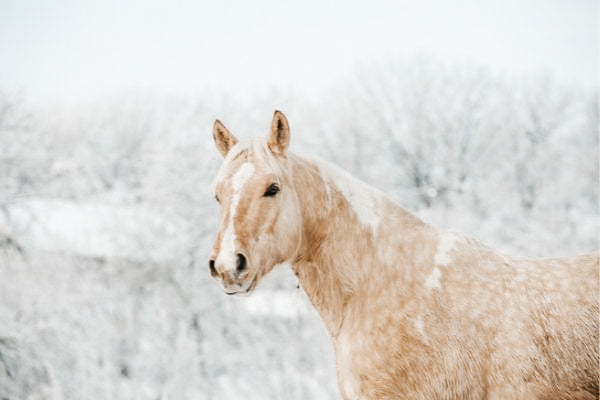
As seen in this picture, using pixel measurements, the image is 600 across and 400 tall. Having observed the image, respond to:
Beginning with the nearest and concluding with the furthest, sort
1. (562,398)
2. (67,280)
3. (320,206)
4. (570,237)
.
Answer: (562,398), (320,206), (67,280), (570,237)

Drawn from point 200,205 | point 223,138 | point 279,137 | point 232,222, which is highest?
point 279,137

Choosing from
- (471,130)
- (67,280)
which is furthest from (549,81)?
(67,280)

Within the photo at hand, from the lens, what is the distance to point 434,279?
2.86 m

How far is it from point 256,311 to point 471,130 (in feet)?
52.3

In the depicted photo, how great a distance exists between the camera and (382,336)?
8.89 feet

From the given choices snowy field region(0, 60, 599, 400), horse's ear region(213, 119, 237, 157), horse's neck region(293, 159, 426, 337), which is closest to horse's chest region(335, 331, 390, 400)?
horse's neck region(293, 159, 426, 337)

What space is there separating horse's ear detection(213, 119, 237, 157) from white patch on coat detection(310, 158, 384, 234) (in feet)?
1.74

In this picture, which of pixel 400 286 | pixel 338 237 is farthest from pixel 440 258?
pixel 338 237

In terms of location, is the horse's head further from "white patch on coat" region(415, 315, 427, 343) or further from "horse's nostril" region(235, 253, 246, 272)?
"white patch on coat" region(415, 315, 427, 343)

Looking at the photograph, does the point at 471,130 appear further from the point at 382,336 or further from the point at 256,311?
the point at 382,336

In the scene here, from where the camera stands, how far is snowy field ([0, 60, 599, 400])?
1608cm

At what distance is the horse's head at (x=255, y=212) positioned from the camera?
2625mm

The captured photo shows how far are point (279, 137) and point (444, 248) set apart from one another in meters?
1.14

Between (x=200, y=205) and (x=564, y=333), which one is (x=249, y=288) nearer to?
(x=564, y=333)
